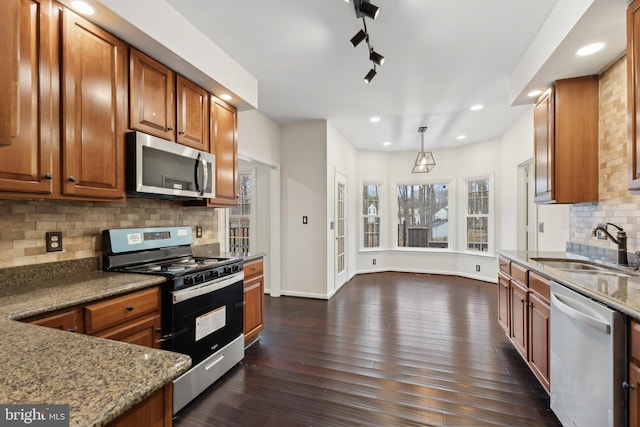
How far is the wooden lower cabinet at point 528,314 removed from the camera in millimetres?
2027

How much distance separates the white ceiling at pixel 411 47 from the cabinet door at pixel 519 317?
179 centimetres

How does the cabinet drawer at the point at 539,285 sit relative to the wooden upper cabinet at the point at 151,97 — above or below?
below

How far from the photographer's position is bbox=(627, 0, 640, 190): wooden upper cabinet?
1654mm

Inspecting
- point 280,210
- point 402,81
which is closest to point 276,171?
point 280,210

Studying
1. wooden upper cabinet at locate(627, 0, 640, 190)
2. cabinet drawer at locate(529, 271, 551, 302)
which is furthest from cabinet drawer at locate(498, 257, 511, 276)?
wooden upper cabinet at locate(627, 0, 640, 190)

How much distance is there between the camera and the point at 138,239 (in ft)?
7.51

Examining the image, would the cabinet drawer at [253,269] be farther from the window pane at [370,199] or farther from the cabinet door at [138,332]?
the window pane at [370,199]

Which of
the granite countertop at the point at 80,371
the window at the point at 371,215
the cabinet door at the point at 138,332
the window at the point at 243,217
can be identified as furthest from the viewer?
the window at the point at 371,215

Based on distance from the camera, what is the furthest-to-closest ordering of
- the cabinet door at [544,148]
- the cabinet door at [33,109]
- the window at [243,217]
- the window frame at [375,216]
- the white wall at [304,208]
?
the window frame at [375,216] < the window at [243,217] < the white wall at [304,208] < the cabinet door at [544,148] < the cabinet door at [33,109]

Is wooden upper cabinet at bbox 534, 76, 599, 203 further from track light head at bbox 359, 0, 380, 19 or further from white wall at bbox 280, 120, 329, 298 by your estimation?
white wall at bbox 280, 120, 329, 298

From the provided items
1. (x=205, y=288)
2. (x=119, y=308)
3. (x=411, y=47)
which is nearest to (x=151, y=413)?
(x=119, y=308)

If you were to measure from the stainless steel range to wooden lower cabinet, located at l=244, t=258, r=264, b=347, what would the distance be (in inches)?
7.2

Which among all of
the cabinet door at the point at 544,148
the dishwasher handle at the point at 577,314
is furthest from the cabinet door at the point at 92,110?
the cabinet door at the point at 544,148

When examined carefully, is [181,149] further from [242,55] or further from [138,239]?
[242,55]
